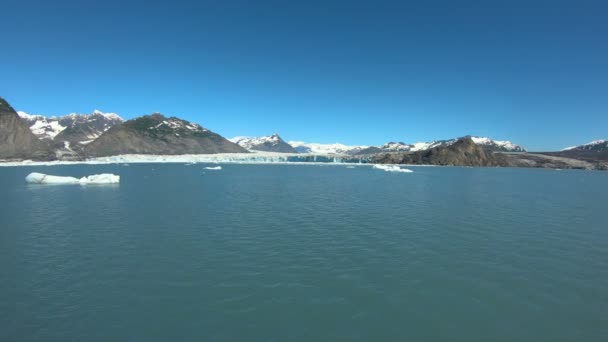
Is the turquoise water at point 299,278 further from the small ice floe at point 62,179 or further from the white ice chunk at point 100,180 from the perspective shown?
the small ice floe at point 62,179

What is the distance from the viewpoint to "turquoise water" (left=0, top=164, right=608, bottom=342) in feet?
35.2

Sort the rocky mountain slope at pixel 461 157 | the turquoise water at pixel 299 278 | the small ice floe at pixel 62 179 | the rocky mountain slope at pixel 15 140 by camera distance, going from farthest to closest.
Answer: the rocky mountain slope at pixel 461 157 → the rocky mountain slope at pixel 15 140 → the small ice floe at pixel 62 179 → the turquoise water at pixel 299 278

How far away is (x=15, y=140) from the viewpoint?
6225 inches

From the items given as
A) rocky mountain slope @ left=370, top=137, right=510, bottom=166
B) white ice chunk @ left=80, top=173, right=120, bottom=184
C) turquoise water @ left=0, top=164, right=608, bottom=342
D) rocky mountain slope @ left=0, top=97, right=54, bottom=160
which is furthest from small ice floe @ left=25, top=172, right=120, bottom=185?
rocky mountain slope @ left=370, top=137, right=510, bottom=166

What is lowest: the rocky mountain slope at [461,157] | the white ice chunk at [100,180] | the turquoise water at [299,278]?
the turquoise water at [299,278]

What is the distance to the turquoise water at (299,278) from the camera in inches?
422

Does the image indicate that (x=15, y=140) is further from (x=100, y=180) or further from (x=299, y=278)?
(x=299, y=278)

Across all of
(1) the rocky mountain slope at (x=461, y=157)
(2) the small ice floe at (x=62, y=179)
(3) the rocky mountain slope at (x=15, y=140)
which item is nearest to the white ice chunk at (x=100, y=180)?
(2) the small ice floe at (x=62, y=179)

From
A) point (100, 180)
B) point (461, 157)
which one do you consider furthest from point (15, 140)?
point (461, 157)

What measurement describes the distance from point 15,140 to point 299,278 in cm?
20276

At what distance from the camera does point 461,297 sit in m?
13.1

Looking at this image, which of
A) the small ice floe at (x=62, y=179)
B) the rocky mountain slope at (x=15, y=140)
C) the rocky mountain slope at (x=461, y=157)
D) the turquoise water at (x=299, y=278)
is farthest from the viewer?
the rocky mountain slope at (x=461, y=157)

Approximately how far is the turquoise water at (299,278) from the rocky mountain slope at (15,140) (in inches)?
6648

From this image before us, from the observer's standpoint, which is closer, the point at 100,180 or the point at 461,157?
the point at 100,180
